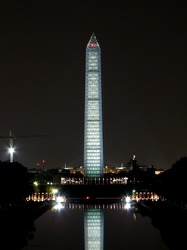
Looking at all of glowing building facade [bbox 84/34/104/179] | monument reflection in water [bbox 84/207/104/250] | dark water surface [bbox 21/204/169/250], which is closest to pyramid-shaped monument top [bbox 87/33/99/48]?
glowing building facade [bbox 84/34/104/179]

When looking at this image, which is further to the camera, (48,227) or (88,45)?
(88,45)

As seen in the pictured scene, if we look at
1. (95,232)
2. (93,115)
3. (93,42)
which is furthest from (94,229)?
(93,42)

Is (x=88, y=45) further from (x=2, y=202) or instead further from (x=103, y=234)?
(x=103, y=234)

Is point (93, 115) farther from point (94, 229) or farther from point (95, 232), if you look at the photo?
point (95, 232)

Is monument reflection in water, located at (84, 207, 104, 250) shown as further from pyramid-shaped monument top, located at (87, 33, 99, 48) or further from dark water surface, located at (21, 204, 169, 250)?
pyramid-shaped monument top, located at (87, 33, 99, 48)

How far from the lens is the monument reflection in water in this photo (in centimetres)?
3074

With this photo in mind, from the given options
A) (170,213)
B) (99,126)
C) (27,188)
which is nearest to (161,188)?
(27,188)

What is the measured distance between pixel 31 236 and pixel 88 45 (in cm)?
8309

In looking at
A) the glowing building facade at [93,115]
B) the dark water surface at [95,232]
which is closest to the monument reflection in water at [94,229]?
the dark water surface at [95,232]

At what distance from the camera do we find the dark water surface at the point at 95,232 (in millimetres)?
30469

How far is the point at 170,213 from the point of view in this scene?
4072cm

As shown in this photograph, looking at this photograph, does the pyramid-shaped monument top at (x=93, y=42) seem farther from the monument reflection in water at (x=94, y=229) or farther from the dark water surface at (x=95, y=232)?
the dark water surface at (x=95, y=232)

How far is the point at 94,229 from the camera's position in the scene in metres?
37.5

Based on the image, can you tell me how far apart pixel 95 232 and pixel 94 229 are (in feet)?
5.14
